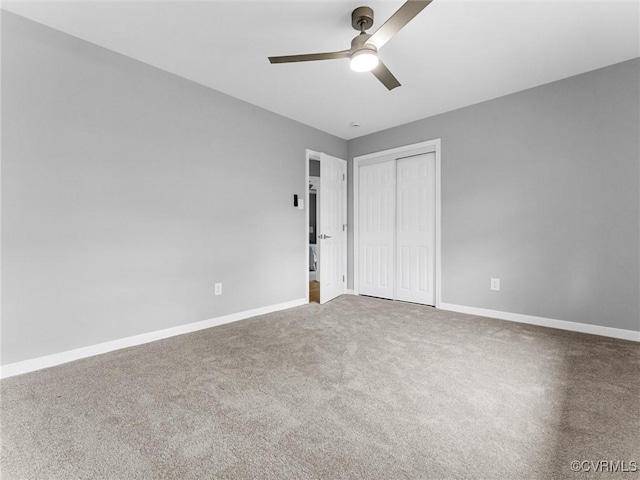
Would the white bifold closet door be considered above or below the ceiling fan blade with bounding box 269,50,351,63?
below

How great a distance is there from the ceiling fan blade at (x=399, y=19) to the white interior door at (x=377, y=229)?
7.90 feet

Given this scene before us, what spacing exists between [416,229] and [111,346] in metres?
3.46

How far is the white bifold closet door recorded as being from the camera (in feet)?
12.3

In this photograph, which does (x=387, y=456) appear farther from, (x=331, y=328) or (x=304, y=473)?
(x=331, y=328)

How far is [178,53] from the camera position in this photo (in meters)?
2.36

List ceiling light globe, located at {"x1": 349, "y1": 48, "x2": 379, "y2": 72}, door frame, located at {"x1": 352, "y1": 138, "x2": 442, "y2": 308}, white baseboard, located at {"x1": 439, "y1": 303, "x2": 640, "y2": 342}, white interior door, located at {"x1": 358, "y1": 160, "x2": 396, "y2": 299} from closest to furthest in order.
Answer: ceiling light globe, located at {"x1": 349, "y1": 48, "x2": 379, "y2": 72} < white baseboard, located at {"x1": 439, "y1": 303, "x2": 640, "y2": 342} < door frame, located at {"x1": 352, "y1": 138, "x2": 442, "y2": 308} < white interior door, located at {"x1": 358, "y1": 160, "x2": 396, "y2": 299}

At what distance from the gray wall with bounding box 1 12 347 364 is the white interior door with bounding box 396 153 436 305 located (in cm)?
180

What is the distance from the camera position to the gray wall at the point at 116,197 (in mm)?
1952

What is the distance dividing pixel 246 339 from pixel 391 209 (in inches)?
103
